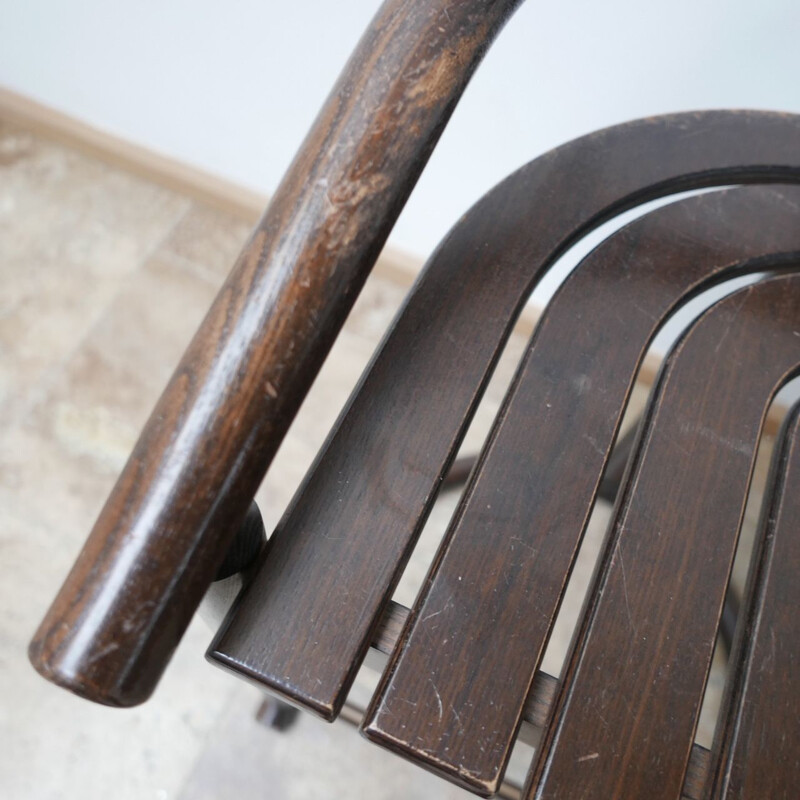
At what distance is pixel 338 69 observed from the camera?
0.98 meters

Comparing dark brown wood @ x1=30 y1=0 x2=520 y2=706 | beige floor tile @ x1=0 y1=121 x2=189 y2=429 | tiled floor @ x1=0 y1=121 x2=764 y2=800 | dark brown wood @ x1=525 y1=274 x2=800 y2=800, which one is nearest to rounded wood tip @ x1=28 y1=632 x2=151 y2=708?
dark brown wood @ x1=30 y1=0 x2=520 y2=706

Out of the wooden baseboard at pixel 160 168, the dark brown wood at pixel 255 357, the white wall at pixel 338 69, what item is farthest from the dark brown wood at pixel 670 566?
the wooden baseboard at pixel 160 168

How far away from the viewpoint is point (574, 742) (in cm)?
42

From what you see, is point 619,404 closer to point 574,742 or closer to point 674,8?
point 574,742

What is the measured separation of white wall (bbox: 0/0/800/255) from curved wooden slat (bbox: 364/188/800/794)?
29 cm

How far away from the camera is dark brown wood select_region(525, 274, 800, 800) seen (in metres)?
0.42

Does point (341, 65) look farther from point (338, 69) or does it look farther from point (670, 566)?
point (670, 566)

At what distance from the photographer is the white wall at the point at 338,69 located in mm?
788

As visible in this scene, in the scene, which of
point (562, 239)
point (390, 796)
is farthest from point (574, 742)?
point (390, 796)

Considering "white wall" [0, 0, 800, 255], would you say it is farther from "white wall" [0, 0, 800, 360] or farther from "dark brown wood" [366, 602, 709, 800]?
"dark brown wood" [366, 602, 709, 800]

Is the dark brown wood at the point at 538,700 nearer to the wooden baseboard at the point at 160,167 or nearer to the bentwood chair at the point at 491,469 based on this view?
the bentwood chair at the point at 491,469

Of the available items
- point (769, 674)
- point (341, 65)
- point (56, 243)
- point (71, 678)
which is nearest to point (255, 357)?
point (71, 678)

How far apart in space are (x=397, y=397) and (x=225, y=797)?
0.67m

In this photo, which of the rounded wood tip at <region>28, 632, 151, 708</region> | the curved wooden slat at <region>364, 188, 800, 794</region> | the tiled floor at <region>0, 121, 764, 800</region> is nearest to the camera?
the rounded wood tip at <region>28, 632, 151, 708</region>
